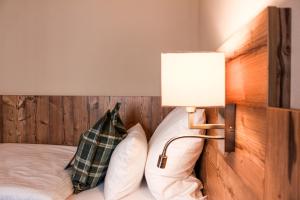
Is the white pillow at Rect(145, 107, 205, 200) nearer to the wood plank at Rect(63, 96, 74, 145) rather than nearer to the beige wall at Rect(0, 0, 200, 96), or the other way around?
the beige wall at Rect(0, 0, 200, 96)

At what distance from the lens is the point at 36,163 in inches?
65.4

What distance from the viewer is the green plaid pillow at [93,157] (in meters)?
1.38

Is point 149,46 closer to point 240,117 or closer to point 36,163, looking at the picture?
point 36,163

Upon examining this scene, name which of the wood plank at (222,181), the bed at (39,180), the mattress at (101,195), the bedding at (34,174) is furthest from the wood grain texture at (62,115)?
the wood plank at (222,181)

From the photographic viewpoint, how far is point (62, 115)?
2.36 m

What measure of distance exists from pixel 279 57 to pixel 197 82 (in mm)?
327

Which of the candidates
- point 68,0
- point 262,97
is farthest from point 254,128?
point 68,0

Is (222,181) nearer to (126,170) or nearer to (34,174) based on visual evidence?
(126,170)

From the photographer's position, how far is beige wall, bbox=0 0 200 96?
2.23 meters

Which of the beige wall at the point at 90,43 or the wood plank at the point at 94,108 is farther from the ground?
the beige wall at the point at 90,43

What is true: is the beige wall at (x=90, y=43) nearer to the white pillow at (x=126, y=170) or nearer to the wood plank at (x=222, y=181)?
the white pillow at (x=126, y=170)

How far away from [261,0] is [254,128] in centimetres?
31

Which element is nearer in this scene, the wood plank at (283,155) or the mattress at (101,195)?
the wood plank at (283,155)

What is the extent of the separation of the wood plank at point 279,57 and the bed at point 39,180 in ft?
3.21
